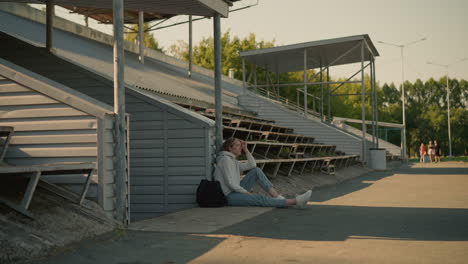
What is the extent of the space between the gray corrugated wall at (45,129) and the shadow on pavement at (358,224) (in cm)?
201

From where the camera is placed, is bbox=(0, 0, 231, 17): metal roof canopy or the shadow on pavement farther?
bbox=(0, 0, 231, 17): metal roof canopy

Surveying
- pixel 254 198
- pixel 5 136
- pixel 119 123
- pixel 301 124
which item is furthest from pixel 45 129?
pixel 301 124

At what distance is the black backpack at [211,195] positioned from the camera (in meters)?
8.82

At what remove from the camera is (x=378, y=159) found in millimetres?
25078

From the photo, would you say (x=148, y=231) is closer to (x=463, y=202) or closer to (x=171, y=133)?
(x=171, y=133)

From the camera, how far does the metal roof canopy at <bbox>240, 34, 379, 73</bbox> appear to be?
25.6 meters

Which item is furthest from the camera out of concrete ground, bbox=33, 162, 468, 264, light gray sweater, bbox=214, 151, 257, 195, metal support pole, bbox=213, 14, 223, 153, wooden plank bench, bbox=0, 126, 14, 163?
metal support pole, bbox=213, 14, 223, 153

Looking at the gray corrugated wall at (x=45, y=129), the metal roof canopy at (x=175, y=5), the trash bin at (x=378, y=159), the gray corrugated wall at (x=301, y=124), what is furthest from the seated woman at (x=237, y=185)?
the trash bin at (x=378, y=159)

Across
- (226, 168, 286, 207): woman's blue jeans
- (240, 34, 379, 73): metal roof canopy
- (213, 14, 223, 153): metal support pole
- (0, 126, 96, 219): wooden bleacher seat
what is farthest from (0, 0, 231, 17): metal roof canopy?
(240, 34, 379, 73): metal roof canopy

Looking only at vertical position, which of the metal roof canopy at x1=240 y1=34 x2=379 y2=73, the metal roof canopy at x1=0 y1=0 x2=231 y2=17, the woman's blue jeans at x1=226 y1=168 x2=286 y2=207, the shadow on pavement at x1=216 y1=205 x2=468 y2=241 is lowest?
the shadow on pavement at x1=216 y1=205 x2=468 y2=241

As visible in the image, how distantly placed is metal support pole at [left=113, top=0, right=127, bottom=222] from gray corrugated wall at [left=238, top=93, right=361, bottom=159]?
19.1m

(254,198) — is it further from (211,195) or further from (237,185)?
(211,195)

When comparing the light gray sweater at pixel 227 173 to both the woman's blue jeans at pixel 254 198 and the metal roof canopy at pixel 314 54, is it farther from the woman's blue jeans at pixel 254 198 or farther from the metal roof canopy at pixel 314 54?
the metal roof canopy at pixel 314 54

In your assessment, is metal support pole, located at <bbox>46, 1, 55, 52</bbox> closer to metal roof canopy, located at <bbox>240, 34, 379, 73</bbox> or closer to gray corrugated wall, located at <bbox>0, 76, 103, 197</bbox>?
gray corrugated wall, located at <bbox>0, 76, 103, 197</bbox>
